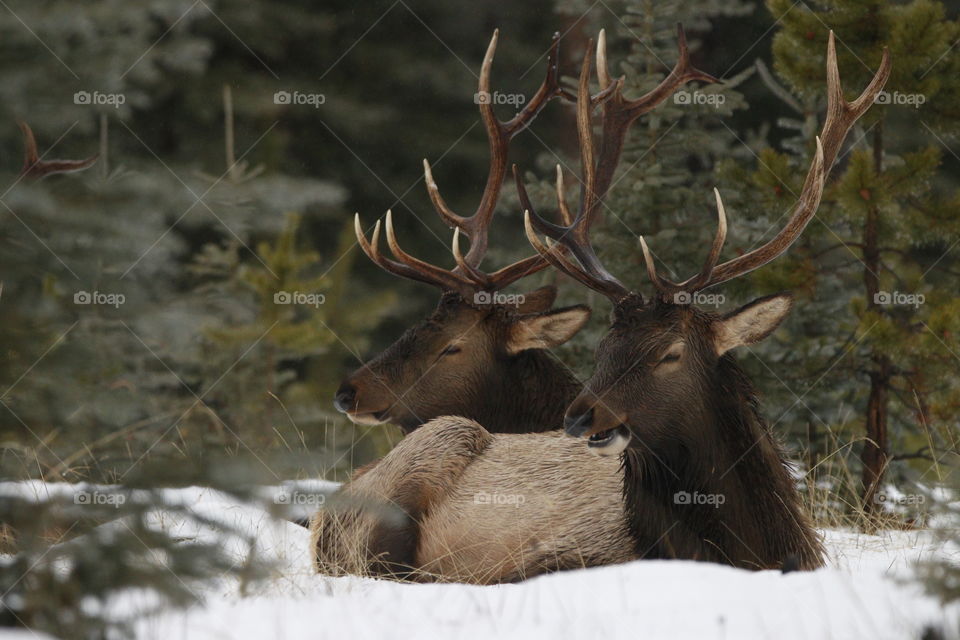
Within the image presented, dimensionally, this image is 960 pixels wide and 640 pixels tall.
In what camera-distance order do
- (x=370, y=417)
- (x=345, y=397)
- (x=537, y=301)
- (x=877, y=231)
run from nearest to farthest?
(x=345, y=397)
(x=370, y=417)
(x=537, y=301)
(x=877, y=231)

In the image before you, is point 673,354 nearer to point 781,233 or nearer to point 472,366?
Result: point 781,233

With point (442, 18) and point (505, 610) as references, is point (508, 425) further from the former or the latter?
point (442, 18)

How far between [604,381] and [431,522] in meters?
1.20

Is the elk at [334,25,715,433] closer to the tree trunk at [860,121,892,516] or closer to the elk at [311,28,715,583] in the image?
the elk at [311,28,715,583]

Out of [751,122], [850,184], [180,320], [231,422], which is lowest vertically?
[231,422]

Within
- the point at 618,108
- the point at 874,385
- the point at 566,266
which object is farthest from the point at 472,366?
the point at 874,385

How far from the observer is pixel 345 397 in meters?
5.87

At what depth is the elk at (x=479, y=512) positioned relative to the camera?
483 cm

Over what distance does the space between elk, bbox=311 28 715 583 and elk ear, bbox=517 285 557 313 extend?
79cm

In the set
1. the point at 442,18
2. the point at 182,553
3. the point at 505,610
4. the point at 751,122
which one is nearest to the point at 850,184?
the point at 505,610

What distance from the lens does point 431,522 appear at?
17.2ft

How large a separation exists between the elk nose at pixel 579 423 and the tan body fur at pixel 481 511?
0.64 m

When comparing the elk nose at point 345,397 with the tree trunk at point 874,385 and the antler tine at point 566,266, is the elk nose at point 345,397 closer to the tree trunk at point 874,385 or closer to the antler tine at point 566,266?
the antler tine at point 566,266

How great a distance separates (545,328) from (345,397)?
102 centimetres
